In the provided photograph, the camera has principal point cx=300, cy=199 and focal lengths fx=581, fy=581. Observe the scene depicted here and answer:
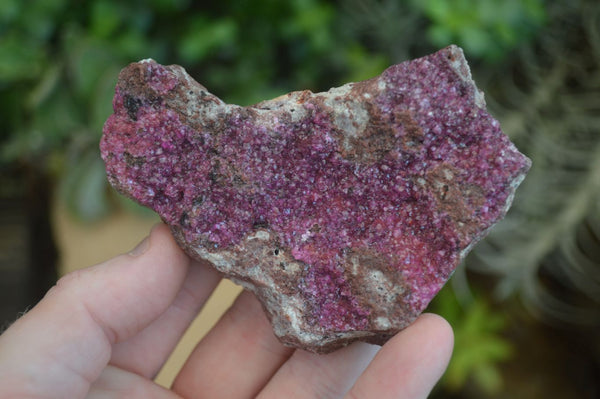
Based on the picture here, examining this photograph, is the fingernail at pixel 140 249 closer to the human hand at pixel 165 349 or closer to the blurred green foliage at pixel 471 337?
the human hand at pixel 165 349

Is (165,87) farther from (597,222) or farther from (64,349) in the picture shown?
(597,222)

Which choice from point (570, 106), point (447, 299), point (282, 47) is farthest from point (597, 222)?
point (282, 47)

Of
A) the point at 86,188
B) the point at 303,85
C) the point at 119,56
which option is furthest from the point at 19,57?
the point at 303,85

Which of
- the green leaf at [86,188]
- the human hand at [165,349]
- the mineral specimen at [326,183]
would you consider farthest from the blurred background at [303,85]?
the mineral specimen at [326,183]

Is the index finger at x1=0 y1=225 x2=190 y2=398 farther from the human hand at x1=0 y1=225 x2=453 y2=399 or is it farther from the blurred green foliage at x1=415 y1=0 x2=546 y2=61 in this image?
the blurred green foliage at x1=415 y1=0 x2=546 y2=61

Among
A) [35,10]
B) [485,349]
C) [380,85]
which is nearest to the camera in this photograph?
[380,85]

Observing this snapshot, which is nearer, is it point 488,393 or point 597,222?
point 597,222
